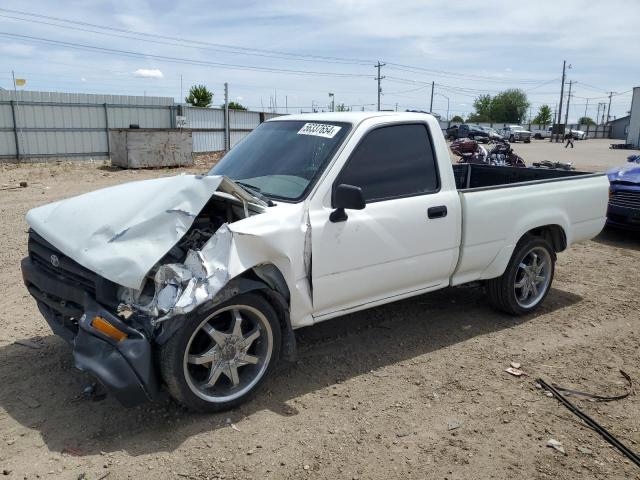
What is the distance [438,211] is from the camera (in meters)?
4.27

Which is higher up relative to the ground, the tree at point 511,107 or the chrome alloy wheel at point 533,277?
the tree at point 511,107

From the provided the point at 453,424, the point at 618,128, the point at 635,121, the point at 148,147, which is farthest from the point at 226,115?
the point at 618,128

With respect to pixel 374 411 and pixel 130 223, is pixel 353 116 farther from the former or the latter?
pixel 374 411

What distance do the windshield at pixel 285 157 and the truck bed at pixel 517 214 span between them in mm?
1269

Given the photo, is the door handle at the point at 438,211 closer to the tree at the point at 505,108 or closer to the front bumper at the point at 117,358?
the front bumper at the point at 117,358

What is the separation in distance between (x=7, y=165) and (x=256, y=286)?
19754mm

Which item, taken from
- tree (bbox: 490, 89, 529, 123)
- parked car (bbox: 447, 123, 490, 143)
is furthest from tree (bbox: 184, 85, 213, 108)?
tree (bbox: 490, 89, 529, 123)

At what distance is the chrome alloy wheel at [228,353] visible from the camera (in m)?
3.33

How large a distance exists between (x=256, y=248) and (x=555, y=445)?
2.14 meters

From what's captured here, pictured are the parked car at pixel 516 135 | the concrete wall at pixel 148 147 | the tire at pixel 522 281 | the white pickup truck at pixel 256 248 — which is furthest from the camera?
the parked car at pixel 516 135

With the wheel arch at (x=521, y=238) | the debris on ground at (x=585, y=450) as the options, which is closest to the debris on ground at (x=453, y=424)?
the debris on ground at (x=585, y=450)

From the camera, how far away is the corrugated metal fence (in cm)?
2062

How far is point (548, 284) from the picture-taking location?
546cm

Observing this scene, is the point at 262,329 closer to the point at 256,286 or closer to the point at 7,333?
the point at 256,286
